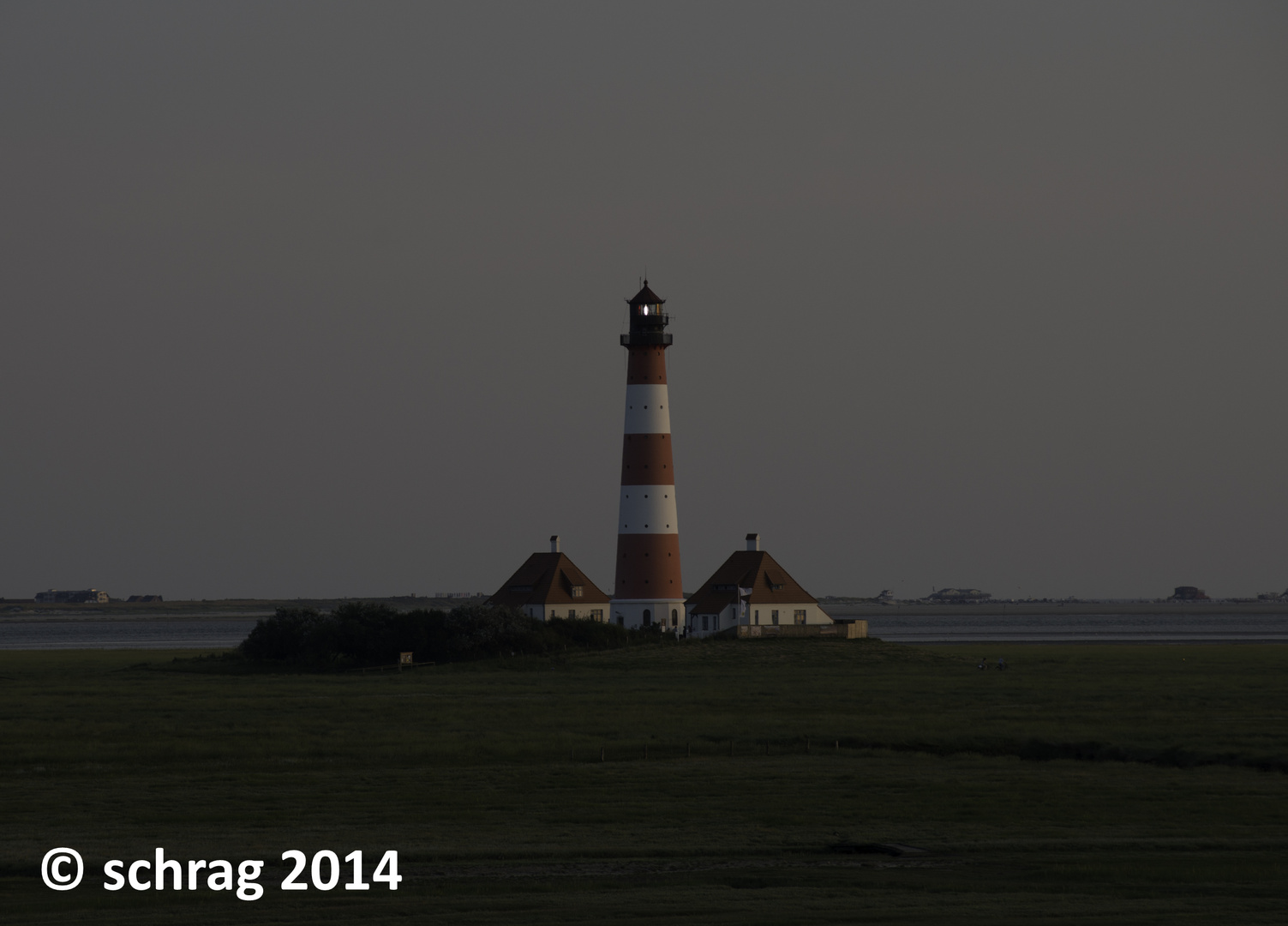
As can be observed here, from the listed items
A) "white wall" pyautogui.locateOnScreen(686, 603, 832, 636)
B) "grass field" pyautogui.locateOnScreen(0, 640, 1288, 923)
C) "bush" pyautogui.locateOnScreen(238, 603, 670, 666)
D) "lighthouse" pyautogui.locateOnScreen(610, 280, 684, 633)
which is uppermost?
"lighthouse" pyautogui.locateOnScreen(610, 280, 684, 633)

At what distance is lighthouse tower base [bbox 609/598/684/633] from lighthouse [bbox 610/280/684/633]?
0.05 m

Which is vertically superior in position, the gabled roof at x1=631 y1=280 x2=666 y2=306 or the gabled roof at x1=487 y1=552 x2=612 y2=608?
the gabled roof at x1=631 y1=280 x2=666 y2=306

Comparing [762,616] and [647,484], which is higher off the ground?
[647,484]

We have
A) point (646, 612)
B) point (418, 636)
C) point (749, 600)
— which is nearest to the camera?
point (418, 636)

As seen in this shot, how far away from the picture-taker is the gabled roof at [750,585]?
312 ft

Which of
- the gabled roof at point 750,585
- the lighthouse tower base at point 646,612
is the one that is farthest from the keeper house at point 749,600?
the lighthouse tower base at point 646,612

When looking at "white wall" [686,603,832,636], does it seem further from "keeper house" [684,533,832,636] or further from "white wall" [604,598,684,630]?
"white wall" [604,598,684,630]

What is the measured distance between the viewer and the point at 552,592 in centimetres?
9650

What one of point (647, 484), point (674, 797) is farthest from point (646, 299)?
point (674, 797)

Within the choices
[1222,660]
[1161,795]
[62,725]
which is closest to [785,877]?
[1161,795]

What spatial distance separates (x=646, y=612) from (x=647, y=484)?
784cm

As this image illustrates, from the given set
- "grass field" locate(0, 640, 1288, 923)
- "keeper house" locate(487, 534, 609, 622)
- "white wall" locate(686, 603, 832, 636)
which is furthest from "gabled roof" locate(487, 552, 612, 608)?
"grass field" locate(0, 640, 1288, 923)

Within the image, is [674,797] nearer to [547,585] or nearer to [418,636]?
[418,636]

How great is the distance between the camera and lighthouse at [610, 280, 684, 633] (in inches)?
3457
